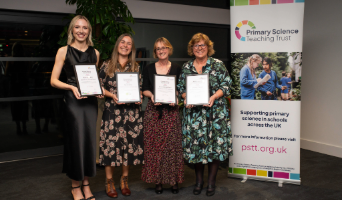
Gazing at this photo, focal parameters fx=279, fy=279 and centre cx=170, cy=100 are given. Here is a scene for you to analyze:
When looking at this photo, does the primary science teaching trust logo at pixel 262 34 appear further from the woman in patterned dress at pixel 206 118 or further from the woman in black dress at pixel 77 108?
the woman in black dress at pixel 77 108

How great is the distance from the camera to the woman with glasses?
115 inches

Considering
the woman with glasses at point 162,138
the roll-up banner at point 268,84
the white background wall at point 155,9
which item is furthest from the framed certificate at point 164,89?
the white background wall at point 155,9

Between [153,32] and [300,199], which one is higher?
[153,32]

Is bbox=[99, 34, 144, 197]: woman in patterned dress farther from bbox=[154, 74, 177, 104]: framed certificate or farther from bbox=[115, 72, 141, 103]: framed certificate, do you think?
bbox=[154, 74, 177, 104]: framed certificate

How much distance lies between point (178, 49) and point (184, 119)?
3361 mm

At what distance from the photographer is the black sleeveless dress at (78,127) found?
2.65m

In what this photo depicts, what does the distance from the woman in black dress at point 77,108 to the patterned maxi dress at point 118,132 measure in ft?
0.50

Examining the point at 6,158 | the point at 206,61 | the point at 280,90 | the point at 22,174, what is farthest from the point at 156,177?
Answer: the point at 6,158

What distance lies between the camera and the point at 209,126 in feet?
9.72

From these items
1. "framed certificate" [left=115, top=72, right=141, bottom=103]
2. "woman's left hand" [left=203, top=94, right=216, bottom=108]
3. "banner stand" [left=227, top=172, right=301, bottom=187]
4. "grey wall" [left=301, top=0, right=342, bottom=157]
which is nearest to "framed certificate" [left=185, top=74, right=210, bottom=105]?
"woman's left hand" [left=203, top=94, right=216, bottom=108]

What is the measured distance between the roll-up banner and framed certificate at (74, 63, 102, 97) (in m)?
1.70

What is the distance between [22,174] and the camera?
3898 millimetres

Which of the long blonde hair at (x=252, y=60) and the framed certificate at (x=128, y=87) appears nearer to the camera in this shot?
the framed certificate at (x=128, y=87)

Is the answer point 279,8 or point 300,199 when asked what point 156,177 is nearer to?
point 300,199
